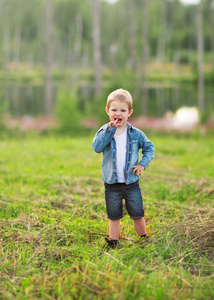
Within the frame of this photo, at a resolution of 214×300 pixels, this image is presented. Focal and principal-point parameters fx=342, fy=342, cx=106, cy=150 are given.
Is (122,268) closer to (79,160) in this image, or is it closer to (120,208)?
(120,208)

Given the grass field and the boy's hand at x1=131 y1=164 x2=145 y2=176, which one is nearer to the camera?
the grass field

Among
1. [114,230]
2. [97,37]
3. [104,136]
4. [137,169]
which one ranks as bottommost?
[114,230]

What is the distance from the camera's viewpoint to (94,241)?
10.3 ft

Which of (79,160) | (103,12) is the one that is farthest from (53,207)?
(103,12)

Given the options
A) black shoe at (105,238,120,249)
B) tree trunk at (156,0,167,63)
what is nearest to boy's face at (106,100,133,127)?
black shoe at (105,238,120,249)

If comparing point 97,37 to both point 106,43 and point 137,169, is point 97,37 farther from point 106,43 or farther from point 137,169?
point 106,43

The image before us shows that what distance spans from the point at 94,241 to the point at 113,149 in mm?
870

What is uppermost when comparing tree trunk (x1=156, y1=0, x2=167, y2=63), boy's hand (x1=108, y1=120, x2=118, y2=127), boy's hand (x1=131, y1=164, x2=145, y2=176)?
tree trunk (x1=156, y1=0, x2=167, y2=63)

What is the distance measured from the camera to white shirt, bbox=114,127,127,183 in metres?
3.01

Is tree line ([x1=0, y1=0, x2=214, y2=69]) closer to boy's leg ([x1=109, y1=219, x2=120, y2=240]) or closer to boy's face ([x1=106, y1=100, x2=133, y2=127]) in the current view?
boy's face ([x1=106, y1=100, x2=133, y2=127])

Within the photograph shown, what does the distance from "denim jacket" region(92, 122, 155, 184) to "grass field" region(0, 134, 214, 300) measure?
2.01ft

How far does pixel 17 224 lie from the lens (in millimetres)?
3381

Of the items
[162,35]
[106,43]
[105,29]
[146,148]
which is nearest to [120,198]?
[146,148]

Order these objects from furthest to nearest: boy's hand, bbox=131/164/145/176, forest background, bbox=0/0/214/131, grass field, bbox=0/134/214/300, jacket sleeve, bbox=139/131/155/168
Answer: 1. forest background, bbox=0/0/214/131
2. jacket sleeve, bbox=139/131/155/168
3. boy's hand, bbox=131/164/145/176
4. grass field, bbox=0/134/214/300
